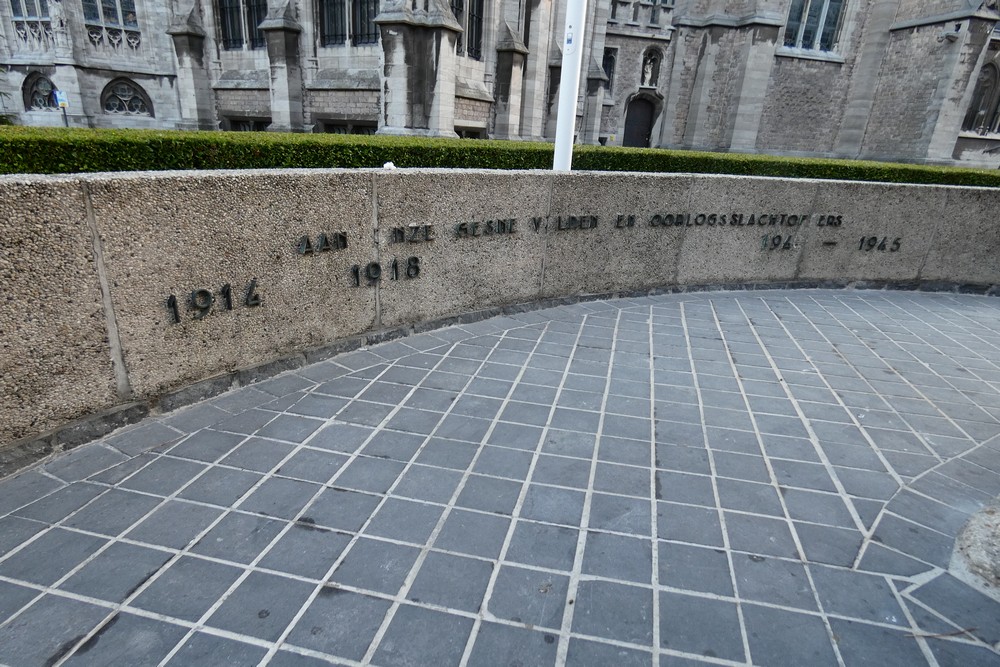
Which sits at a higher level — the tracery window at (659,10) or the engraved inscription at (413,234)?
the tracery window at (659,10)

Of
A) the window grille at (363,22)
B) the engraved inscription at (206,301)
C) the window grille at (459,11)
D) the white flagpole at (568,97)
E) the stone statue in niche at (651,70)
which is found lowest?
the engraved inscription at (206,301)

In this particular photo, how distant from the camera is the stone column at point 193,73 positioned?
16328mm

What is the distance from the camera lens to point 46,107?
2078 centimetres

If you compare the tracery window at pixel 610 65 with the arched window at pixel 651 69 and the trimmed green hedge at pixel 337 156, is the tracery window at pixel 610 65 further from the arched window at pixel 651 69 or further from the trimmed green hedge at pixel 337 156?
the trimmed green hedge at pixel 337 156

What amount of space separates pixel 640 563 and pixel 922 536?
67.1 inches

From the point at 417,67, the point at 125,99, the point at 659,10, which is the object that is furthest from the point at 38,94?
the point at 659,10

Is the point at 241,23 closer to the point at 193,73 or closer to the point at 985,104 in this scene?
the point at 193,73

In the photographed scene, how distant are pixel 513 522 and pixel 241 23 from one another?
18.7 metres

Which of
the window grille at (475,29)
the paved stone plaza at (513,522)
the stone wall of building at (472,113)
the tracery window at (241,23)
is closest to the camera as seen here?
the paved stone plaza at (513,522)

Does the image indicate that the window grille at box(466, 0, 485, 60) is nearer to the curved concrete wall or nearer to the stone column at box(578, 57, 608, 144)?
the stone column at box(578, 57, 608, 144)

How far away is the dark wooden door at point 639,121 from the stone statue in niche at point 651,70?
95 centimetres

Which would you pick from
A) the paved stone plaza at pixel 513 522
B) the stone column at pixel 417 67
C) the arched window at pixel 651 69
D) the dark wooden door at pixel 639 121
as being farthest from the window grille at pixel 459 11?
the dark wooden door at pixel 639 121

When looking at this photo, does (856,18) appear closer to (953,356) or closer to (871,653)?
(953,356)

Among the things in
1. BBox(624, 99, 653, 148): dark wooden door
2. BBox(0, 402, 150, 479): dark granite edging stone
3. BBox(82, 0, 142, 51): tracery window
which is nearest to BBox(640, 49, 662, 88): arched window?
BBox(624, 99, 653, 148): dark wooden door
